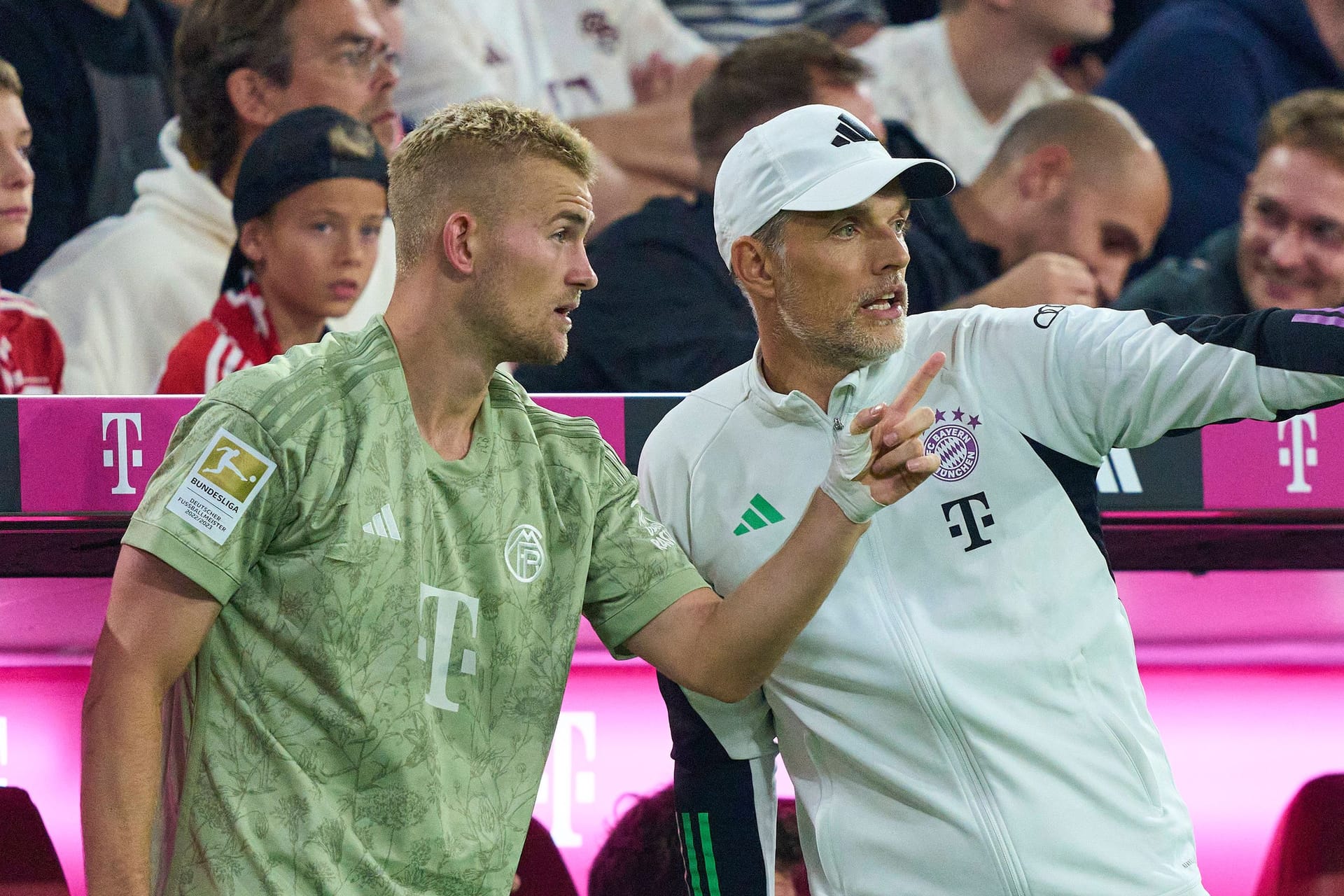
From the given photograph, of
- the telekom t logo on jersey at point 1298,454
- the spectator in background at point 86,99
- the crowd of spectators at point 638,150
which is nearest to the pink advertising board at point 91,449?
the crowd of spectators at point 638,150

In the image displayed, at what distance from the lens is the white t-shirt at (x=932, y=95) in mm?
2814

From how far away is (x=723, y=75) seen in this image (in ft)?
9.16

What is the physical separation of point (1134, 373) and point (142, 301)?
202 centimetres

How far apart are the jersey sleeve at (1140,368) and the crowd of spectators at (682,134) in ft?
3.62

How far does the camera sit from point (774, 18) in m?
2.79

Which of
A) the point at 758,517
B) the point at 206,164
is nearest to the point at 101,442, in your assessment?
the point at 206,164

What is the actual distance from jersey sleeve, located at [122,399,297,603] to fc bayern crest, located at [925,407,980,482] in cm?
76

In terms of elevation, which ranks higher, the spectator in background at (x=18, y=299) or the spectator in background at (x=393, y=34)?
the spectator in background at (x=393, y=34)

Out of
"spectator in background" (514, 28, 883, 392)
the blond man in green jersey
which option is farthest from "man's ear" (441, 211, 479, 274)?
"spectator in background" (514, 28, 883, 392)

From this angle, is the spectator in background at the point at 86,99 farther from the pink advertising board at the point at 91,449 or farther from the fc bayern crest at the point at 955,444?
the fc bayern crest at the point at 955,444

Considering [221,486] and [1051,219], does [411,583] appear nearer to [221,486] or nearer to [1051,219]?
[221,486]

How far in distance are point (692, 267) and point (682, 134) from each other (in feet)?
1.03

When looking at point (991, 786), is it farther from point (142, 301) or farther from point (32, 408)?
point (142, 301)

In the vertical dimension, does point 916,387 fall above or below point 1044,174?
below
